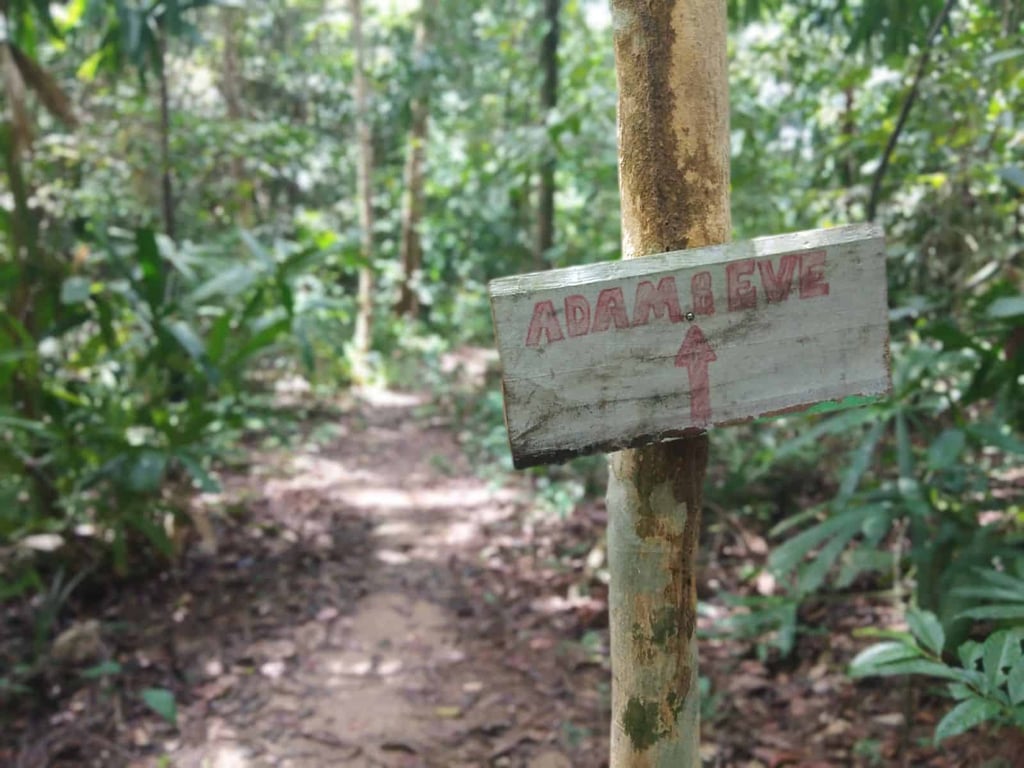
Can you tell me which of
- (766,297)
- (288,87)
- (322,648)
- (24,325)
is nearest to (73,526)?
(24,325)

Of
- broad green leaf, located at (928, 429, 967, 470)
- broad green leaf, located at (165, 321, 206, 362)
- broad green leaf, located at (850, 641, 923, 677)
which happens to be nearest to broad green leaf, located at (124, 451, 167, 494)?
broad green leaf, located at (165, 321, 206, 362)

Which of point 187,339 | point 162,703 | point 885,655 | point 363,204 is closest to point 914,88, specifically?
point 885,655

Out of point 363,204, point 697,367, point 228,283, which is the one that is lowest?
point 697,367

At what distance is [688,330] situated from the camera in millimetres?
962

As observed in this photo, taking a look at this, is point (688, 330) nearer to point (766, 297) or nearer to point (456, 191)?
point (766, 297)

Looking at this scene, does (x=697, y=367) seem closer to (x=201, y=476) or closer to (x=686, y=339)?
(x=686, y=339)

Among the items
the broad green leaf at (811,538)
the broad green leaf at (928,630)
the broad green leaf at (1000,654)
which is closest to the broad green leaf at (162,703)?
the broad green leaf at (811,538)

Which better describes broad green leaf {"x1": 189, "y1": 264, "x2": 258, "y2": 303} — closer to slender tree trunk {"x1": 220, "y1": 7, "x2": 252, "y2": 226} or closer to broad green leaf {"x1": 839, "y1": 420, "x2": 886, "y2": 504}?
broad green leaf {"x1": 839, "y1": 420, "x2": 886, "y2": 504}

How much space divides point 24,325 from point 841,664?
10.3 ft

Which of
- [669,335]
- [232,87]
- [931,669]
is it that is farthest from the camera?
[232,87]

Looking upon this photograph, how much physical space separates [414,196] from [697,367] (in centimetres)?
743

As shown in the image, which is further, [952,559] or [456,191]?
[456,191]

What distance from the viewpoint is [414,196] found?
8070 millimetres

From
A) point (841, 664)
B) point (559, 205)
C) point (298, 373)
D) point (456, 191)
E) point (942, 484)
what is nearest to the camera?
point (942, 484)
